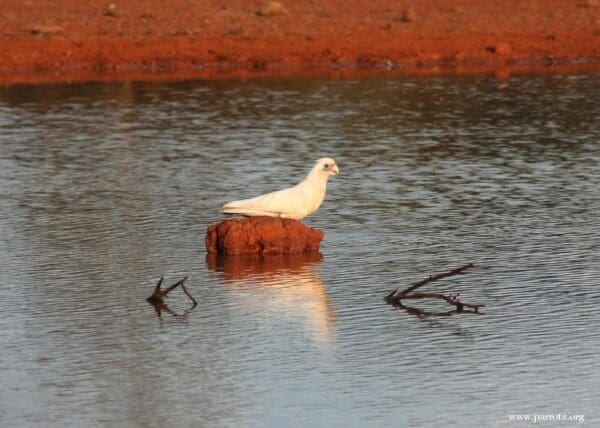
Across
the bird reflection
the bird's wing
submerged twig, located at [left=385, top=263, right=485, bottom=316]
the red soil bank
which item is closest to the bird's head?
the bird's wing

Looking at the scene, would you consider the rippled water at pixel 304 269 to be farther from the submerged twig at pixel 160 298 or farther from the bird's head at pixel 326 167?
the bird's head at pixel 326 167

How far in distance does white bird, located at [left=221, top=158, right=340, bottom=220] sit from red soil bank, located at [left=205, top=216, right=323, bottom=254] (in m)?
0.10

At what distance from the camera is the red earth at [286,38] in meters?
33.2

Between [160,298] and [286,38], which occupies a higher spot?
[286,38]

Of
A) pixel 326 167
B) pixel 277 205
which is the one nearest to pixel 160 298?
pixel 277 205

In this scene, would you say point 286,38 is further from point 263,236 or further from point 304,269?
point 304,269

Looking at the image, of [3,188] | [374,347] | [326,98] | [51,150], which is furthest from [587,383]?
[326,98]

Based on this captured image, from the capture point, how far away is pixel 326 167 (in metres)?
15.3

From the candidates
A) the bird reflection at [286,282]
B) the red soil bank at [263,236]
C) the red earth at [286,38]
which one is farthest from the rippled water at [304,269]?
the red earth at [286,38]

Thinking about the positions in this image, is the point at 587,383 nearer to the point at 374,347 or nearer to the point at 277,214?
the point at 374,347

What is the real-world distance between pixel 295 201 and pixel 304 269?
766 millimetres

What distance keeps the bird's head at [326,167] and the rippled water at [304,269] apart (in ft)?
2.56

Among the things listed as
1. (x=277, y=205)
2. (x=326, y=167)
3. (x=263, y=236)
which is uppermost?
(x=326, y=167)

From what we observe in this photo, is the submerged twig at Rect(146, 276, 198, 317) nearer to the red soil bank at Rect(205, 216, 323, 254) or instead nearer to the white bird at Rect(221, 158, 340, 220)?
the red soil bank at Rect(205, 216, 323, 254)
